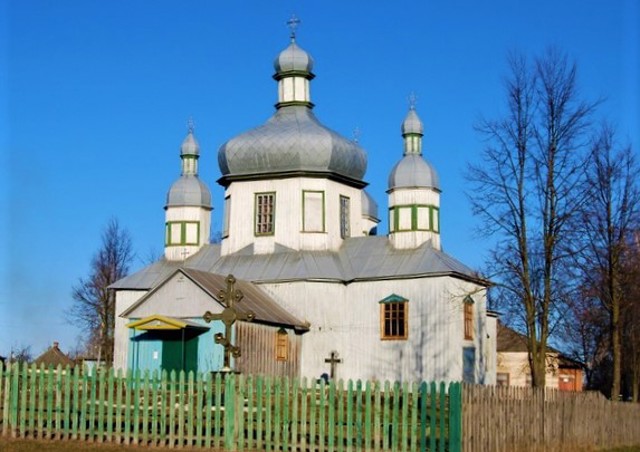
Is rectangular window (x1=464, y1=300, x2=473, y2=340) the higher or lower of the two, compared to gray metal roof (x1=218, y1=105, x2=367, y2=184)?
lower

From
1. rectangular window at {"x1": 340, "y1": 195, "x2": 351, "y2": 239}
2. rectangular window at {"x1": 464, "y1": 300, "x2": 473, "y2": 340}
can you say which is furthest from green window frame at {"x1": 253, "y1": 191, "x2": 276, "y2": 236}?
rectangular window at {"x1": 464, "y1": 300, "x2": 473, "y2": 340}

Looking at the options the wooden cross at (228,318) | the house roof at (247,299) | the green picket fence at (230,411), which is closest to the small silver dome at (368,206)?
the house roof at (247,299)

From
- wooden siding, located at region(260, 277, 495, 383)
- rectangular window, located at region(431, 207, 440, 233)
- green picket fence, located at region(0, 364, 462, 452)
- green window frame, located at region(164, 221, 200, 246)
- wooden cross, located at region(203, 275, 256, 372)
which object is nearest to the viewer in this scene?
green picket fence, located at region(0, 364, 462, 452)

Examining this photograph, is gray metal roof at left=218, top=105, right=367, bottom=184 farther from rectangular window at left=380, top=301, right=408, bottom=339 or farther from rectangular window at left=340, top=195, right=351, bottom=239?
rectangular window at left=380, top=301, right=408, bottom=339

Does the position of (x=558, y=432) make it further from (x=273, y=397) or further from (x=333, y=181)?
(x=333, y=181)

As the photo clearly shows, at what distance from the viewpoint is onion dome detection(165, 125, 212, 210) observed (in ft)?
132

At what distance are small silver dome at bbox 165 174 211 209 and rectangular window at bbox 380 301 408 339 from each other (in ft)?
34.6

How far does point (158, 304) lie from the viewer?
31.7 metres

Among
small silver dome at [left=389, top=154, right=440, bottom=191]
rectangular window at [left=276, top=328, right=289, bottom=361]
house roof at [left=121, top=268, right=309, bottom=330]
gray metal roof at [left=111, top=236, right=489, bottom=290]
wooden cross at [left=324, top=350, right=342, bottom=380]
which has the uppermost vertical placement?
small silver dome at [left=389, top=154, right=440, bottom=191]

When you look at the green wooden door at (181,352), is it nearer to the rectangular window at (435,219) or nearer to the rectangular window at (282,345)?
the rectangular window at (282,345)

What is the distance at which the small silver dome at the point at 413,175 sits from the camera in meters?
35.1

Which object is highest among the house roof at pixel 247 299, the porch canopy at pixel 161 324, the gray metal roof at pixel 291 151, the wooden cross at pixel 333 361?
the gray metal roof at pixel 291 151

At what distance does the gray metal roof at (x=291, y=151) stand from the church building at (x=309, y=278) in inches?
2.1

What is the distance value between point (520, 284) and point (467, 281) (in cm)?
1083
